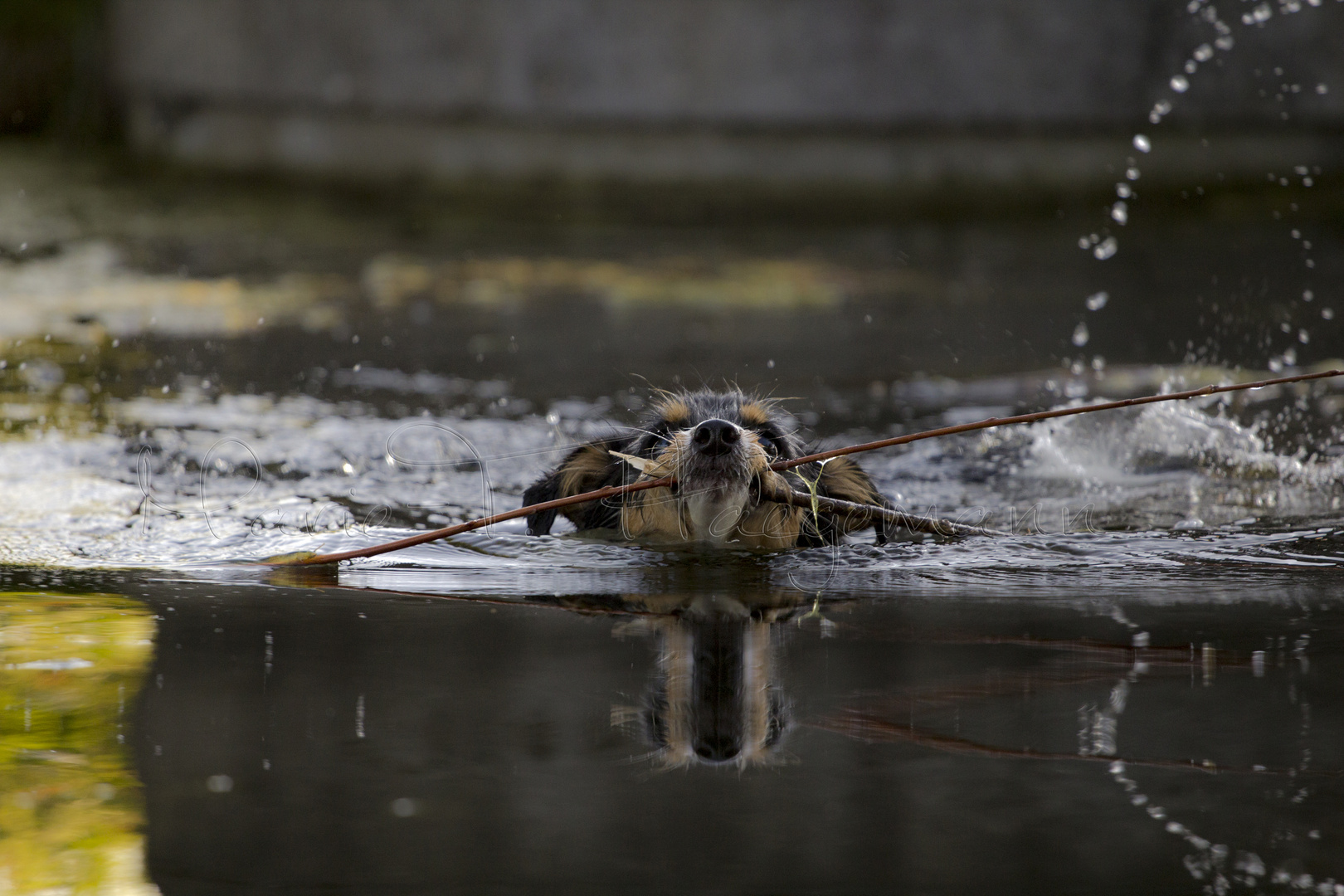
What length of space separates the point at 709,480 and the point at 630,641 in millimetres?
794

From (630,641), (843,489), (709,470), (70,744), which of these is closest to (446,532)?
(630,641)

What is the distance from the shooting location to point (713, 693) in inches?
107

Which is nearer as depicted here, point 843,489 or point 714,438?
point 714,438

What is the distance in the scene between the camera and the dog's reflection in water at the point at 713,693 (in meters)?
2.44

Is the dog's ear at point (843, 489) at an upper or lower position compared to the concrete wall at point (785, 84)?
lower

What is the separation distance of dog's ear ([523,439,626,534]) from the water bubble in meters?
7.94

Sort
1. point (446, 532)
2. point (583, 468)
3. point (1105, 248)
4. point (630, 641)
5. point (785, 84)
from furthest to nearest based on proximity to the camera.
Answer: point (785, 84) < point (1105, 248) < point (583, 468) < point (446, 532) < point (630, 641)

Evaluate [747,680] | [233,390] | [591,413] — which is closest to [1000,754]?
[747,680]

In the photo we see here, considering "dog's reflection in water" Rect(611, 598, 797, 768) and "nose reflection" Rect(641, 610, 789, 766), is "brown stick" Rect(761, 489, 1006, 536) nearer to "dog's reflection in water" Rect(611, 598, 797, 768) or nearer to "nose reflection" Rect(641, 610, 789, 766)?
"dog's reflection in water" Rect(611, 598, 797, 768)

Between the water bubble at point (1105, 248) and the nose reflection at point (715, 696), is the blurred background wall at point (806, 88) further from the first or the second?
the nose reflection at point (715, 696)

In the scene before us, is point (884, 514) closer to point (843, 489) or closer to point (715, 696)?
point (843, 489)

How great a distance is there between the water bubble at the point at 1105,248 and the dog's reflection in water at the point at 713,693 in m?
8.90

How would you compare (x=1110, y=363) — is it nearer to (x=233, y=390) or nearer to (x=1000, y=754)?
(x=233, y=390)

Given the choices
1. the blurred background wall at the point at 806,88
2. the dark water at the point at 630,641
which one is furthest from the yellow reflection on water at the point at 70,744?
the blurred background wall at the point at 806,88
